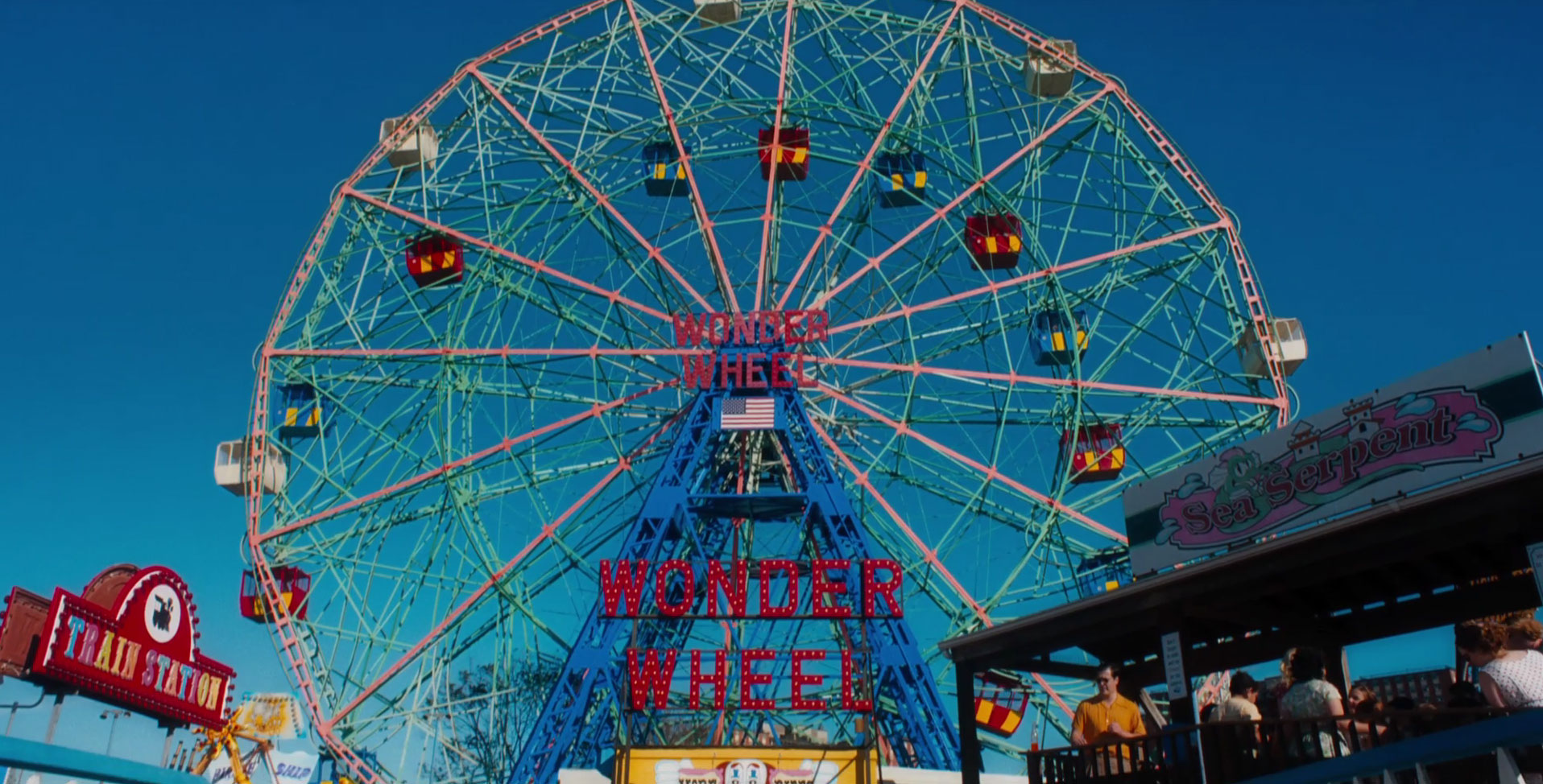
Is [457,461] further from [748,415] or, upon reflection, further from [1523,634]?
[1523,634]

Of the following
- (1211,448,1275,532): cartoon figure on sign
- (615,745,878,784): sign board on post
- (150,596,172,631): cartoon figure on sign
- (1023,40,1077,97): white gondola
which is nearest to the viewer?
(1211,448,1275,532): cartoon figure on sign

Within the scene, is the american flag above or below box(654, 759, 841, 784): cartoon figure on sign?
above

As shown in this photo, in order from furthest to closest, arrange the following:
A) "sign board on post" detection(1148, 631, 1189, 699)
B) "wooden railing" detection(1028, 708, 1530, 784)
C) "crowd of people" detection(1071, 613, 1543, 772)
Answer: "sign board on post" detection(1148, 631, 1189, 699) → "wooden railing" detection(1028, 708, 1530, 784) → "crowd of people" detection(1071, 613, 1543, 772)

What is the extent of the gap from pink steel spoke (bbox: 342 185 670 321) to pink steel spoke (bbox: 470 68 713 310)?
80 centimetres

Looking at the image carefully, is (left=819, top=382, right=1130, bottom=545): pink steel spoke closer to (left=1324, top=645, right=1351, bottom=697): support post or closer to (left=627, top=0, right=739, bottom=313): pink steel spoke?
(left=627, top=0, right=739, bottom=313): pink steel spoke

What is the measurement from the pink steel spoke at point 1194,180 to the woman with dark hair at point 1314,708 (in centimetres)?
1756

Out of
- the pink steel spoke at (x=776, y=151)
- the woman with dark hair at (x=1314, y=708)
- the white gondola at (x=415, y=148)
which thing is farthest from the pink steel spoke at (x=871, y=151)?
the woman with dark hair at (x=1314, y=708)

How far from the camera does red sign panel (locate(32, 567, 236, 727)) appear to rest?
18.3m

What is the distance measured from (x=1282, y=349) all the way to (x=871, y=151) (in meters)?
8.73

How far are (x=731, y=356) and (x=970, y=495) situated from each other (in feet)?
16.4

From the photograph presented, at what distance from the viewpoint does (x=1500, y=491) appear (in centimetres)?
842

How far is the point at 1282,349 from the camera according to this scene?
26328 mm

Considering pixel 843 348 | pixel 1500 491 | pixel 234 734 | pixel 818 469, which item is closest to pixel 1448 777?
pixel 1500 491

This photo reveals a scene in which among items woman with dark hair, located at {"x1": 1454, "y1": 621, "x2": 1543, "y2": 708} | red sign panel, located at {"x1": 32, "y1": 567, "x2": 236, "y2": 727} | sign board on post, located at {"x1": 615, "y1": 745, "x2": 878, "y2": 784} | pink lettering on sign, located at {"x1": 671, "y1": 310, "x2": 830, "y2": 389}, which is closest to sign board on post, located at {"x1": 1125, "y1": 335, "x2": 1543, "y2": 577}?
woman with dark hair, located at {"x1": 1454, "y1": 621, "x2": 1543, "y2": 708}
